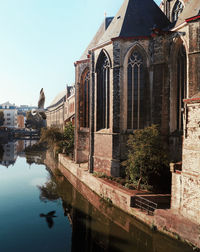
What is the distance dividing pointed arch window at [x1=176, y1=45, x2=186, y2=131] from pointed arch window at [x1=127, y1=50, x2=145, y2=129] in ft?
9.31

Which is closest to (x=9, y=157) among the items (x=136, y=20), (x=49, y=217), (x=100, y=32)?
(x=100, y=32)

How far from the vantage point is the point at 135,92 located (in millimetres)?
19562

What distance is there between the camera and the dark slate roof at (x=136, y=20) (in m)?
19.3

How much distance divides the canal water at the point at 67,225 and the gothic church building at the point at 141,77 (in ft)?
12.7

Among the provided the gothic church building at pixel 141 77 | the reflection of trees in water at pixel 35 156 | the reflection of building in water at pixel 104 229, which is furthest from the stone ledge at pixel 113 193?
the reflection of trees in water at pixel 35 156

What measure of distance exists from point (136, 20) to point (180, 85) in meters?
6.85

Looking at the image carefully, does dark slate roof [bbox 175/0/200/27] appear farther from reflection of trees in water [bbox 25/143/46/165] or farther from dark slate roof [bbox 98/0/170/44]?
reflection of trees in water [bbox 25/143/46/165]

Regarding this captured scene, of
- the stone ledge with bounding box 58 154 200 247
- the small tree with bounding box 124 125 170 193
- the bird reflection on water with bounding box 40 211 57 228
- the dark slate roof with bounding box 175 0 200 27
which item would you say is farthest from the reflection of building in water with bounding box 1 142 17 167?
the dark slate roof with bounding box 175 0 200 27

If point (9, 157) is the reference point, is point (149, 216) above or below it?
above

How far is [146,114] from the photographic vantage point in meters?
19.3


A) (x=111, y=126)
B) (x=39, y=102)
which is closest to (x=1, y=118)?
(x=39, y=102)

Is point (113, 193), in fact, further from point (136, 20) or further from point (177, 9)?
point (177, 9)

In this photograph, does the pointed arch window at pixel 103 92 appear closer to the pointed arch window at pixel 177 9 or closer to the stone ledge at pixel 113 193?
the stone ledge at pixel 113 193

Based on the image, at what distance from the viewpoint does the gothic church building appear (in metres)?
17.2
